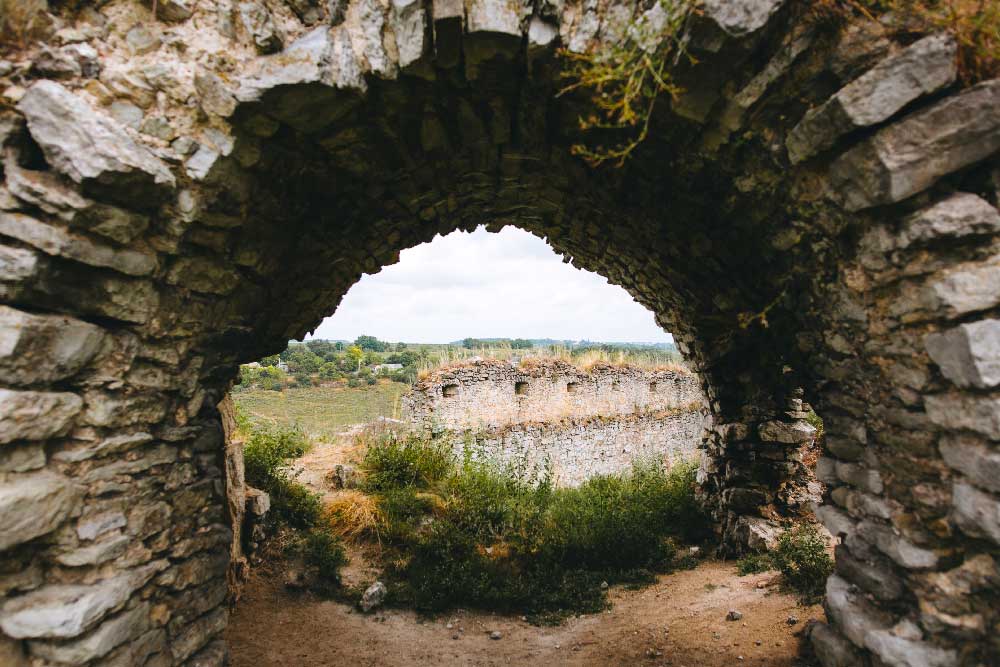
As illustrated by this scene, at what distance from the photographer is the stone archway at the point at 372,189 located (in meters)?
2.08

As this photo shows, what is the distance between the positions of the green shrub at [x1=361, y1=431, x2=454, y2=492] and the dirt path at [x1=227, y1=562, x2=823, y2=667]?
1.91 meters

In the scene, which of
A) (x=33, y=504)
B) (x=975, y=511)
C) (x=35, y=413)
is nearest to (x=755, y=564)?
(x=975, y=511)

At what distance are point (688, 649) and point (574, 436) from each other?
8813 mm

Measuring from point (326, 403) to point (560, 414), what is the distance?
34.5 ft

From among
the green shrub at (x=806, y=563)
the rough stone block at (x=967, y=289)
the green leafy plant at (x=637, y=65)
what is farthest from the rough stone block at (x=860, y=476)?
the green leafy plant at (x=637, y=65)

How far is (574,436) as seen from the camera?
1278cm

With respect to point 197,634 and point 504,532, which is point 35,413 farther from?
point 504,532

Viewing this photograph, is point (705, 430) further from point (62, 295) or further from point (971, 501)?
point (62, 295)

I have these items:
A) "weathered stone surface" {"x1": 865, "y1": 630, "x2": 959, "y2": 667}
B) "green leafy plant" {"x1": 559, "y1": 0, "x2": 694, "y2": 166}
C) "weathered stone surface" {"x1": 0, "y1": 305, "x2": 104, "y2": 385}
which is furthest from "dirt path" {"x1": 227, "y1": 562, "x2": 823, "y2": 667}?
"green leafy plant" {"x1": 559, "y1": 0, "x2": 694, "y2": 166}

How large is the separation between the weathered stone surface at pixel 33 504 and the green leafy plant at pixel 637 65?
3093mm

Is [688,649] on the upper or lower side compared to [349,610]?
upper

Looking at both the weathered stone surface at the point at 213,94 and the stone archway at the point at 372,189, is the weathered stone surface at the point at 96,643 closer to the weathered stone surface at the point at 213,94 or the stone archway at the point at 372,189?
the stone archway at the point at 372,189

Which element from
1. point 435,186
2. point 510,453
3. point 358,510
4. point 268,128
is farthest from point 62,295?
point 510,453

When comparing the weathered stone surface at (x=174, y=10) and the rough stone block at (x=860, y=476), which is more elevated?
the weathered stone surface at (x=174, y=10)
